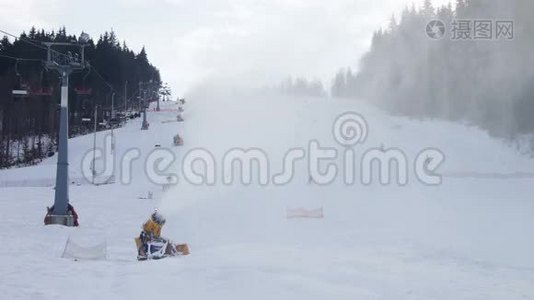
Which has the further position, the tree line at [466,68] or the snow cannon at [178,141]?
the snow cannon at [178,141]

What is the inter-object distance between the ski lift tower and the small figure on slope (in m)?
8.20

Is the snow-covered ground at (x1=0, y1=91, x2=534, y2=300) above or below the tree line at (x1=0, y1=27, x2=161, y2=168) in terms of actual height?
below

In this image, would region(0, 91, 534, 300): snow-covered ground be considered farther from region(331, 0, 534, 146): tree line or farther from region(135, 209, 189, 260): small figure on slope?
region(331, 0, 534, 146): tree line

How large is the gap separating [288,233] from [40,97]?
58.6 m

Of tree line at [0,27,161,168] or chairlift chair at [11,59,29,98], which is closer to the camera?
chairlift chair at [11,59,29,98]

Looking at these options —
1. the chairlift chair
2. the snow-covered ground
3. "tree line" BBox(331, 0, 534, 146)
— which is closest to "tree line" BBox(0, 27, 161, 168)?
the chairlift chair

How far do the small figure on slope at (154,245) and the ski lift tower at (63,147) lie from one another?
26.9 feet

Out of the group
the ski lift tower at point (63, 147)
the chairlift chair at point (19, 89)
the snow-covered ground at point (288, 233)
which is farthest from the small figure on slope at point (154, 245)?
the chairlift chair at point (19, 89)

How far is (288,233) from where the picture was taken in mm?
18094

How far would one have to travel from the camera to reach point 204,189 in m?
31.4

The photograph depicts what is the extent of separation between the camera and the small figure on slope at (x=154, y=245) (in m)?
13.5

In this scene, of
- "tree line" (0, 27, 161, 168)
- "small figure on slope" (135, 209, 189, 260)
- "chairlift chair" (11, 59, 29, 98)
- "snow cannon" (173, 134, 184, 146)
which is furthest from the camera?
"tree line" (0, 27, 161, 168)

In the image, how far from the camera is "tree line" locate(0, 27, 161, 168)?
194ft

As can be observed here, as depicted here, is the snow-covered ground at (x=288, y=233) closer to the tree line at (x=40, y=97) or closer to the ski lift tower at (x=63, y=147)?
the ski lift tower at (x=63, y=147)
